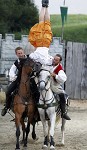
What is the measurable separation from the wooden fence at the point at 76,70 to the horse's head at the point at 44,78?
9443 mm

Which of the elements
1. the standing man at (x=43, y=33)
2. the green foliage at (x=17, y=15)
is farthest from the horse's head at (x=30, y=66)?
the green foliage at (x=17, y=15)

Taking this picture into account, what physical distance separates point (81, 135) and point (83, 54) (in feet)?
23.6

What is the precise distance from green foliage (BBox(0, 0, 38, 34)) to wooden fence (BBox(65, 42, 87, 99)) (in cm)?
1520

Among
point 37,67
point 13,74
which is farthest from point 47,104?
point 13,74

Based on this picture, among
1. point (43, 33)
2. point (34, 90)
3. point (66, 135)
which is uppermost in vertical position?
point (43, 33)

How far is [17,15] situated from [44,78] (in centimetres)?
2585

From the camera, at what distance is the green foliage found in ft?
116

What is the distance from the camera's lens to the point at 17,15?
3569 centimetres

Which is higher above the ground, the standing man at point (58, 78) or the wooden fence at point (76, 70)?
the standing man at point (58, 78)

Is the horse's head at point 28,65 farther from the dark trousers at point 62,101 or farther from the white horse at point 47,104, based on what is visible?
the dark trousers at point 62,101

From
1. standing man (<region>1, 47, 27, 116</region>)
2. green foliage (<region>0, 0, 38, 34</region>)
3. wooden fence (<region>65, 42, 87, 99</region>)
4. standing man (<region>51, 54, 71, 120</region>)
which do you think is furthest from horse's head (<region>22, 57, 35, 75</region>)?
green foliage (<region>0, 0, 38, 34</region>)

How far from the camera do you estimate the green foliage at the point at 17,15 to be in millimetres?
35219

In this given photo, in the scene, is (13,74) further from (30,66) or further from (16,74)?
(30,66)

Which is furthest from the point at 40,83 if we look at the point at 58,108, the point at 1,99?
the point at 1,99
